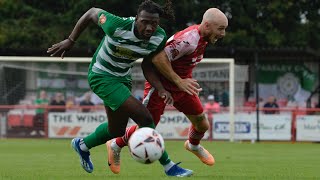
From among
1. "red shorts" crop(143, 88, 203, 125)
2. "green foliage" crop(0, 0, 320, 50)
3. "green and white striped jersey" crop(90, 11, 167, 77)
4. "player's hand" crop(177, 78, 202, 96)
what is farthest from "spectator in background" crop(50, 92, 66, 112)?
"player's hand" crop(177, 78, 202, 96)

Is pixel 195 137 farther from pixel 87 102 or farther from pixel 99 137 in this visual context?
pixel 87 102

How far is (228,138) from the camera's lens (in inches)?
1038

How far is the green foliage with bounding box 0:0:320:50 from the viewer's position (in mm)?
35219

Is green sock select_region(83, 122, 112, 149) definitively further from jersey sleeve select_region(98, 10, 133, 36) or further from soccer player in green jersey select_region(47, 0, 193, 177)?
jersey sleeve select_region(98, 10, 133, 36)

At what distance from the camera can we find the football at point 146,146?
9.41 metres

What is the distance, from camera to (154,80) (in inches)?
416

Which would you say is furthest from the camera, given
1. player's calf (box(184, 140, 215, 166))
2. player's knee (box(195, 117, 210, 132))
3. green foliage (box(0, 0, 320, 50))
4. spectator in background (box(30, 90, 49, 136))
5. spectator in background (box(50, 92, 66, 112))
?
green foliage (box(0, 0, 320, 50))

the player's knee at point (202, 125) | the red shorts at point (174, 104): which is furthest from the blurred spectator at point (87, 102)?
the red shorts at point (174, 104)

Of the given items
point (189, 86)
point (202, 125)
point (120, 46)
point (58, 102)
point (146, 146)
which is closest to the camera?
point (146, 146)

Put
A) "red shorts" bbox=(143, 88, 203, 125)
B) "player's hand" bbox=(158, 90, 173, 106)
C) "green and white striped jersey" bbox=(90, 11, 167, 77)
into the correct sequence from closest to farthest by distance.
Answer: "green and white striped jersey" bbox=(90, 11, 167, 77) → "player's hand" bbox=(158, 90, 173, 106) → "red shorts" bbox=(143, 88, 203, 125)

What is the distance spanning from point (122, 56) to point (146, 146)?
1377 mm

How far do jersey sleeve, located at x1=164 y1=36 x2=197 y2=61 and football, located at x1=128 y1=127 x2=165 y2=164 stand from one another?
181 centimetres

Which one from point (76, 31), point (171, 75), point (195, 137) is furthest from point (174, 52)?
point (195, 137)

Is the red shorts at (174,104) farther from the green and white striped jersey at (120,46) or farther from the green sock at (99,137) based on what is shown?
the green and white striped jersey at (120,46)
